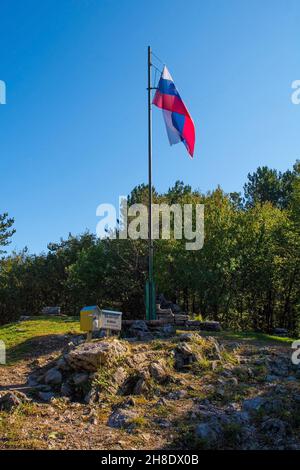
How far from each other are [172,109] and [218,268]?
11164 mm

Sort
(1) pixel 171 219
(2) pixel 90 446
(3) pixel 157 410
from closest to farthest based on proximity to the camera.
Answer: (2) pixel 90 446
(3) pixel 157 410
(1) pixel 171 219

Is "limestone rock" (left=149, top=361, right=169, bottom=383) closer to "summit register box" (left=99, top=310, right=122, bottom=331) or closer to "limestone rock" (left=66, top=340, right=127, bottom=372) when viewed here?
"limestone rock" (left=66, top=340, right=127, bottom=372)

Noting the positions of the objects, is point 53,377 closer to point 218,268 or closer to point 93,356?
point 93,356

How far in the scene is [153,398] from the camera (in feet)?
28.3

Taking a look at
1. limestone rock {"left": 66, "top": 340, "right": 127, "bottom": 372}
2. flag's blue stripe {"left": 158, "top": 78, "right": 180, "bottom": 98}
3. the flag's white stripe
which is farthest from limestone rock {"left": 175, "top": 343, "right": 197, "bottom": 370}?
the flag's white stripe

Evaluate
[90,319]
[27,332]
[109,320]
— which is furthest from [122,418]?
[27,332]

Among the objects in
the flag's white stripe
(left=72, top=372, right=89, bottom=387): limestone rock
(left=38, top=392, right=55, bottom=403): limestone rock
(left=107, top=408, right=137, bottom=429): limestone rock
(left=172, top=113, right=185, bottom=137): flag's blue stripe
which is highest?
the flag's white stripe

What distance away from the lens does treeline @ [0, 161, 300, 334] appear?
2580cm

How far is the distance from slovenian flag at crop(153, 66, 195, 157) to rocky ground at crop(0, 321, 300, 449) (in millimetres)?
8126

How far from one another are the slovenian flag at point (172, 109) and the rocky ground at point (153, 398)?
320 inches

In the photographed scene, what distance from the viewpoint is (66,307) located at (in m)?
44.9
